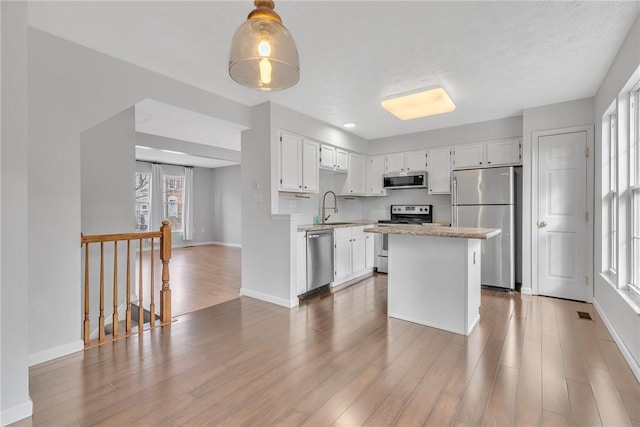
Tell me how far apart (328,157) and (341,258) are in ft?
5.10

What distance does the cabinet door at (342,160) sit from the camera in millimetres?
5005

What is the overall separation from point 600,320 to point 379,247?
2940 millimetres

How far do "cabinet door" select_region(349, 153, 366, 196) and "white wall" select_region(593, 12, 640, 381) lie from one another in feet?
10.4

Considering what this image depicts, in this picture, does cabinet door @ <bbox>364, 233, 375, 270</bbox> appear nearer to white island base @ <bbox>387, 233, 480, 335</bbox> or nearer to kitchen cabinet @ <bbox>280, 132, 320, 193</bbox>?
kitchen cabinet @ <bbox>280, 132, 320, 193</bbox>

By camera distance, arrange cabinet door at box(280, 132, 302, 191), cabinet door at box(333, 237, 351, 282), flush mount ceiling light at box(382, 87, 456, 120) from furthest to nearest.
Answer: cabinet door at box(333, 237, 351, 282), cabinet door at box(280, 132, 302, 191), flush mount ceiling light at box(382, 87, 456, 120)

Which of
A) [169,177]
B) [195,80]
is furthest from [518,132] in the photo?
[169,177]

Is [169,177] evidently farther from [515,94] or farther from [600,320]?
[600,320]

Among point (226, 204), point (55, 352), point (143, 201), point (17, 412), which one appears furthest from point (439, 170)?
point (143, 201)

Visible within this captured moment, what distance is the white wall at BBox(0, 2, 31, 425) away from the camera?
1.63 m

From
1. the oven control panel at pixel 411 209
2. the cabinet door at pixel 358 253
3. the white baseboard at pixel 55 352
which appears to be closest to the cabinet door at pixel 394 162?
the oven control panel at pixel 411 209

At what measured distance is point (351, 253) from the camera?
4844 millimetres

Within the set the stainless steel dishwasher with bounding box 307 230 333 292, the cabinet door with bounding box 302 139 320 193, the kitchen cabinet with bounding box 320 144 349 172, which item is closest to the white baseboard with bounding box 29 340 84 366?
the stainless steel dishwasher with bounding box 307 230 333 292

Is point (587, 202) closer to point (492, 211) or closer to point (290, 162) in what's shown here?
point (492, 211)

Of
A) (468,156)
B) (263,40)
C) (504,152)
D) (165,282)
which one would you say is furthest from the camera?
(468,156)
